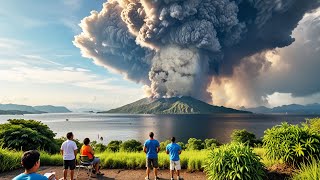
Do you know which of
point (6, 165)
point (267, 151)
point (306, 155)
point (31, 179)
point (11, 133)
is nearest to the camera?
point (31, 179)

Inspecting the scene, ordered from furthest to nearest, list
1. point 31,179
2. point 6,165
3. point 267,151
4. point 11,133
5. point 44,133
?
point 44,133 → point 11,133 → point 6,165 → point 267,151 → point 31,179

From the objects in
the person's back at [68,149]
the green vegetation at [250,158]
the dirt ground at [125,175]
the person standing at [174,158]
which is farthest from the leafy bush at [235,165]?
the person's back at [68,149]

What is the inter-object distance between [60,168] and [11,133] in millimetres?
8086

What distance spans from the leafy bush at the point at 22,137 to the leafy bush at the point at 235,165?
51.2 ft

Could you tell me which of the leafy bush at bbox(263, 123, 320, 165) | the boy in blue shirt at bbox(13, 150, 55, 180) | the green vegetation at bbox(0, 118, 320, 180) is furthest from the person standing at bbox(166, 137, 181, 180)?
the boy in blue shirt at bbox(13, 150, 55, 180)

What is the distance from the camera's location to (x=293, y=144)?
1221 centimetres

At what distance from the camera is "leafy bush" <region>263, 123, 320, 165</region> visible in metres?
12.0

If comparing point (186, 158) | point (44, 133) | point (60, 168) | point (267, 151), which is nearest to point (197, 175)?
point (186, 158)

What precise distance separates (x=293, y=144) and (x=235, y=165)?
11.0 feet

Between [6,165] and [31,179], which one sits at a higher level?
[31,179]

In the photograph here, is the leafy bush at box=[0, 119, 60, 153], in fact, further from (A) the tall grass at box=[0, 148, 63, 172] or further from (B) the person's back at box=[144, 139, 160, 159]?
(B) the person's back at box=[144, 139, 160, 159]

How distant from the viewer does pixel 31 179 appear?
5355 mm

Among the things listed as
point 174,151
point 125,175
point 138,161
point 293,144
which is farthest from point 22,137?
point 293,144

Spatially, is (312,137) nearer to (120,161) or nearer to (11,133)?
(120,161)
